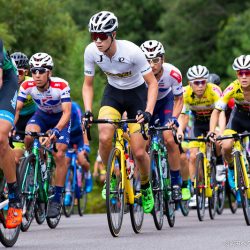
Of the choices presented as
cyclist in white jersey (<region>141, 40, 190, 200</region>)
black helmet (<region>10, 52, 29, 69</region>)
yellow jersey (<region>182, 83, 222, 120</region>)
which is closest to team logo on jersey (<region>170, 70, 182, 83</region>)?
cyclist in white jersey (<region>141, 40, 190, 200</region>)

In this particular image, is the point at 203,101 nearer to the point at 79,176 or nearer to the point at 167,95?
the point at 167,95

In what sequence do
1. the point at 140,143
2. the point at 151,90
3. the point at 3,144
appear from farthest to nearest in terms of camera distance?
the point at 140,143 → the point at 151,90 → the point at 3,144

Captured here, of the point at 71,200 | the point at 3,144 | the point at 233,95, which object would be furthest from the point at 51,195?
the point at 71,200

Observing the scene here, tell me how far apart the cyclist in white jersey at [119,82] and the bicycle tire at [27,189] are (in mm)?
1225

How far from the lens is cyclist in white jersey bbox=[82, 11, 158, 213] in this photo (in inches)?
492

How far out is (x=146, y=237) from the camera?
40.4 feet

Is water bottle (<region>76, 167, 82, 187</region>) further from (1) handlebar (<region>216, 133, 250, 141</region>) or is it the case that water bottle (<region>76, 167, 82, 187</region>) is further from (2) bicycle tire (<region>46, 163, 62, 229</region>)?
(1) handlebar (<region>216, 133, 250, 141</region>)

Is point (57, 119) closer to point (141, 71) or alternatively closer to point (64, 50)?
point (141, 71)

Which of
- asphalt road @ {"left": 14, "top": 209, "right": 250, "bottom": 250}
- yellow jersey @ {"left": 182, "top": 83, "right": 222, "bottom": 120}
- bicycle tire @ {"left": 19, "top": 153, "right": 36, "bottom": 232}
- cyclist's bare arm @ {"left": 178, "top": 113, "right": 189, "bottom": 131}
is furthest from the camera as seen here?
cyclist's bare arm @ {"left": 178, "top": 113, "right": 189, "bottom": 131}

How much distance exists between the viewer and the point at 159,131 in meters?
15.3

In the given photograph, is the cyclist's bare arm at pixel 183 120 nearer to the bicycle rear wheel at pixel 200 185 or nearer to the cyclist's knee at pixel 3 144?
the bicycle rear wheel at pixel 200 185

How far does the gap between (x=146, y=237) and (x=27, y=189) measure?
201 centimetres

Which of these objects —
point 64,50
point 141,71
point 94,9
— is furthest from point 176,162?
point 94,9

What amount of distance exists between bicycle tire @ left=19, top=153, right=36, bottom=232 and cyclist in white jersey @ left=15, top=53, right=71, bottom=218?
861mm
